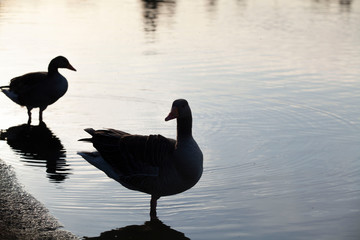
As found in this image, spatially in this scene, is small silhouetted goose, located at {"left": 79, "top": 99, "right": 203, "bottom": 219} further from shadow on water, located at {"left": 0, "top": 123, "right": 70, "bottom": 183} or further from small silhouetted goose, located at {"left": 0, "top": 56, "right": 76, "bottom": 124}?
small silhouetted goose, located at {"left": 0, "top": 56, "right": 76, "bottom": 124}

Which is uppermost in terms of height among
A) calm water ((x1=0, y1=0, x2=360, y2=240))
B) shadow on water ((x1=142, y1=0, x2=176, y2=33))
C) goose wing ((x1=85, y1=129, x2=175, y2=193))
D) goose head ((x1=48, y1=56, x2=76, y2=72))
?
goose wing ((x1=85, y1=129, x2=175, y2=193))

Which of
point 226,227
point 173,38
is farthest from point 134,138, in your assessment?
point 173,38

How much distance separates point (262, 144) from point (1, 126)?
5164 millimetres

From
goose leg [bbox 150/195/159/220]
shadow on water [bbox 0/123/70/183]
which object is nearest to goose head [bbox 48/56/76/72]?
shadow on water [bbox 0/123/70/183]

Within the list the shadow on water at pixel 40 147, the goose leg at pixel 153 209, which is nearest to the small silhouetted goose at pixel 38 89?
the shadow on water at pixel 40 147

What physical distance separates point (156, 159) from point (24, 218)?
1.70m

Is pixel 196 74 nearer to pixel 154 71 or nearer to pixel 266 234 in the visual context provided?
pixel 154 71

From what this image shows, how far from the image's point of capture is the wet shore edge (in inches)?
265

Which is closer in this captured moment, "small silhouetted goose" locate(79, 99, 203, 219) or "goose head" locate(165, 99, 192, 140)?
"small silhouetted goose" locate(79, 99, 203, 219)

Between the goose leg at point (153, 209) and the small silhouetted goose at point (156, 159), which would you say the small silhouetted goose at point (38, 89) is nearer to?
the small silhouetted goose at point (156, 159)

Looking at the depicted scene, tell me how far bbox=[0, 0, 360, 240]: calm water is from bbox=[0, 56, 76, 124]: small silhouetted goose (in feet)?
1.33

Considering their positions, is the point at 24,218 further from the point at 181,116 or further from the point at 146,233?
the point at 181,116

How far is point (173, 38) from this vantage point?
2414 centimetres

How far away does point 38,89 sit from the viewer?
42.4 feet
